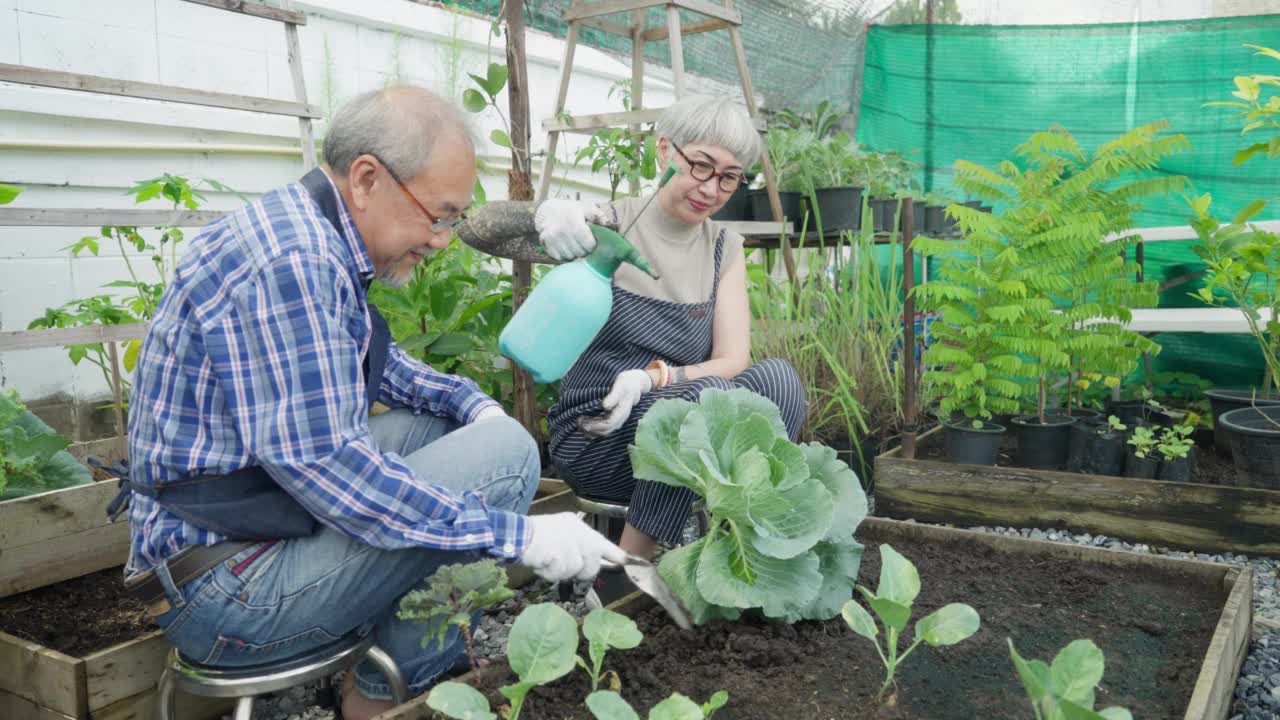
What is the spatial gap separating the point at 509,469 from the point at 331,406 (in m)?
0.39

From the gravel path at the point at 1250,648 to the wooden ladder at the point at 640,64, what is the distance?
128cm

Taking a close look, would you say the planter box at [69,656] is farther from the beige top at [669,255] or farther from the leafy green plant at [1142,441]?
the leafy green plant at [1142,441]

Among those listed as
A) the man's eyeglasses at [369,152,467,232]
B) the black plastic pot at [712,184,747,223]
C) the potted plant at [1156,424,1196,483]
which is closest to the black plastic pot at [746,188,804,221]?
the black plastic pot at [712,184,747,223]

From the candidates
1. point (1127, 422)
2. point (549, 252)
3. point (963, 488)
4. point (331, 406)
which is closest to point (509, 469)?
point (331, 406)

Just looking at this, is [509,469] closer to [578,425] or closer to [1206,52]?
[578,425]

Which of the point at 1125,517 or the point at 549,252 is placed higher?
the point at 549,252

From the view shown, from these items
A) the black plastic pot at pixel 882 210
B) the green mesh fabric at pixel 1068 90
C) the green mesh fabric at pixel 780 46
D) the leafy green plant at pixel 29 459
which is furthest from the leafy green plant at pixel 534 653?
the green mesh fabric at pixel 780 46

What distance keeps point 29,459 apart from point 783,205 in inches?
111

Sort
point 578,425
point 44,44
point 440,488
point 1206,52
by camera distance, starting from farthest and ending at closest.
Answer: point 1206,52 → point 44,44 → point 578,425 → point 440,488

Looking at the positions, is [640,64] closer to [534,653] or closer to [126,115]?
[126,115]

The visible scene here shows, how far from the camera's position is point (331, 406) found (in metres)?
1.12

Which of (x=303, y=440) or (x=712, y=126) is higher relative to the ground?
(x=712, y=126)

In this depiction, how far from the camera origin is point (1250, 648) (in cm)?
174

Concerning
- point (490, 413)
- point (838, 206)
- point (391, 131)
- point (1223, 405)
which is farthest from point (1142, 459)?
point (391, 131)
